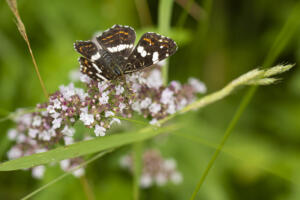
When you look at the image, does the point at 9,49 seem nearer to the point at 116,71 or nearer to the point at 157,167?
the point at 116,71

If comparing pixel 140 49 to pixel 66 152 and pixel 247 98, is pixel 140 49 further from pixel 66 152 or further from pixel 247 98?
pixel 66 152

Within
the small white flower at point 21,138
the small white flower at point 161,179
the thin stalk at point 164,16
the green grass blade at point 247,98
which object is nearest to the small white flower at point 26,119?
the small white flower at point 21,138

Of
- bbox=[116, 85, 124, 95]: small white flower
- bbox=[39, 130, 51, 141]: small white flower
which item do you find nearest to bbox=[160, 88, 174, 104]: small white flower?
bbox=[116, 85, 124, 95]: small white flower

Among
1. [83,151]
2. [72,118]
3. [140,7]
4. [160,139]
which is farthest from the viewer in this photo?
[140,7]

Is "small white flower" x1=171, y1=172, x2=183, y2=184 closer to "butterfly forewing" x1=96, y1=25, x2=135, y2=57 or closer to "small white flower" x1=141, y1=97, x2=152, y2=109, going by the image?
"small white flower" x1=141, y1=97, x2=152, y2=109

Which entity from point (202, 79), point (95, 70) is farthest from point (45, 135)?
point (202, 79)

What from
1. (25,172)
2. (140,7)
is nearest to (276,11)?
(140,7)
